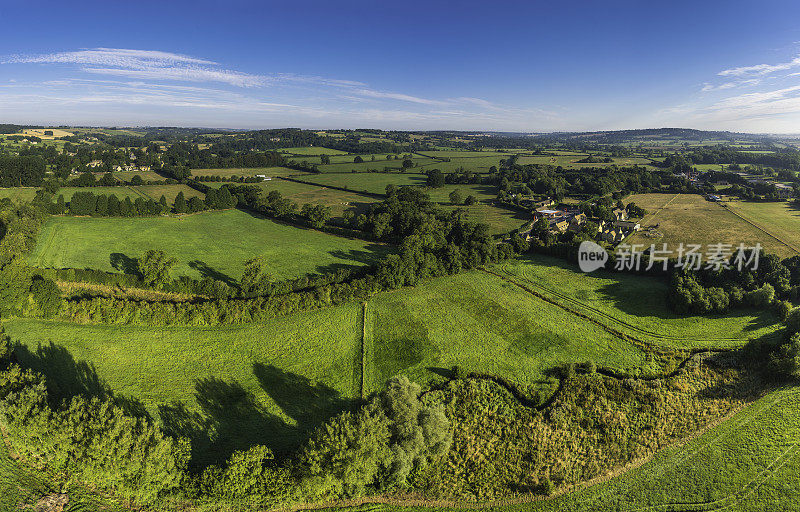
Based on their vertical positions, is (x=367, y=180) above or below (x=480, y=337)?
above

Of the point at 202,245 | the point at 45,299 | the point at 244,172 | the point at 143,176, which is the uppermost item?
the point at 244,172

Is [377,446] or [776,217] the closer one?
[377,446]

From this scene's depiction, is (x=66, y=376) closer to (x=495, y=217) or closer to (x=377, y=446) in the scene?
(x=377, y=446)

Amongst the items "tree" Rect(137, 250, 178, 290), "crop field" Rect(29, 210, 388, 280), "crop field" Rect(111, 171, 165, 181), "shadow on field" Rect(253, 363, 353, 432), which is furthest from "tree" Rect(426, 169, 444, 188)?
"shadow on field" Rect(253, 363, 353, 432)

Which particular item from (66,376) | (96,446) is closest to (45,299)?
(66,376)

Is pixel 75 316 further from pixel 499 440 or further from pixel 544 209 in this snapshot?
pixel 544 209

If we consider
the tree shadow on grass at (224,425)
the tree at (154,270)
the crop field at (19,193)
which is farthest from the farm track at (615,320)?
the crop field at (19,193)
